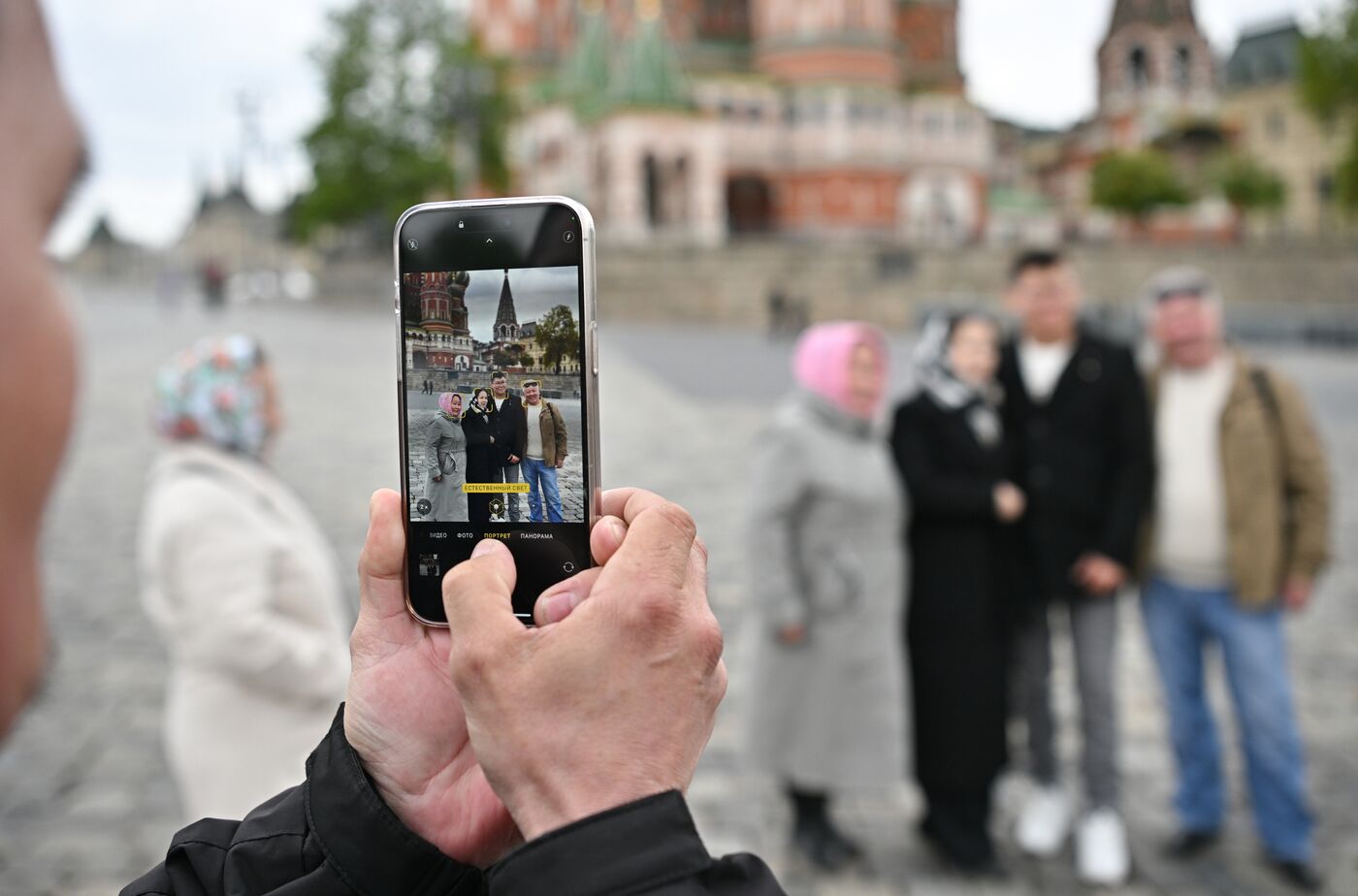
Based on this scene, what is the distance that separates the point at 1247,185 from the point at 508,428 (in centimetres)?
5908

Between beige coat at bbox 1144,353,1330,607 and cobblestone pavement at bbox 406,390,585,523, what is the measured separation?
376 cm

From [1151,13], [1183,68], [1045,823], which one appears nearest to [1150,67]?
[1183,68]

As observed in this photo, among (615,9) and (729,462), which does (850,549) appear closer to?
(729,462)

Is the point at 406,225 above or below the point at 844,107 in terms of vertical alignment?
below

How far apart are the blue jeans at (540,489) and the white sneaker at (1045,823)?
3.93m

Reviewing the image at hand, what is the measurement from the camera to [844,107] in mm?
52375

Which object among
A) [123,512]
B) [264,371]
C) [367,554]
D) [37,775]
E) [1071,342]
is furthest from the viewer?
[123,512]

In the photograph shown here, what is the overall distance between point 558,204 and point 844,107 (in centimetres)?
5352

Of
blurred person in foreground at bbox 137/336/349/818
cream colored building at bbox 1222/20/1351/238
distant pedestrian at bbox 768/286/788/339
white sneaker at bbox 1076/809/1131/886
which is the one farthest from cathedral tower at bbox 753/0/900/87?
blurred person in foreground at bbox 137/336/349/818

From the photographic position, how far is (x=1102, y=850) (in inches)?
173

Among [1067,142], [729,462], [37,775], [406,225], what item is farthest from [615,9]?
[406,225]

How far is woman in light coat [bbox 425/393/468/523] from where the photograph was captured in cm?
119

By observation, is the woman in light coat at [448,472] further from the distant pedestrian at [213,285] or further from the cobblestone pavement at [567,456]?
the distant pedestrian at [213,285]

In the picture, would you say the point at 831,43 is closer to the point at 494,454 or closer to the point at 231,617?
the point at 231,617
